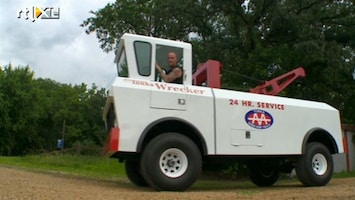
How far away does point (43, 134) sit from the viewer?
217 ft

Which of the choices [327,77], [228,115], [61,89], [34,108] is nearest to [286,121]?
[228,115]

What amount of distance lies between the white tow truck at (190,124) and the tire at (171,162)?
18 millimetres

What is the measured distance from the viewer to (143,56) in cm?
946

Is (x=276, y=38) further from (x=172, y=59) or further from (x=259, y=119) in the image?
(x=172, y=59)

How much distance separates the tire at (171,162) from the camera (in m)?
8.73

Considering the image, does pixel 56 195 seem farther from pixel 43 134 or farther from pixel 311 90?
pixel 43 134

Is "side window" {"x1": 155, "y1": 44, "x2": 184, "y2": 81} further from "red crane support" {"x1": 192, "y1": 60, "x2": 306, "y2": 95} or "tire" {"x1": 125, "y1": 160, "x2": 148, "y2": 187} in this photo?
"tire" {"x1": 125, "y1": 160, "x2": 148, "y2": 187}

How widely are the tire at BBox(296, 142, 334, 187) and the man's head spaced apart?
3.68 m

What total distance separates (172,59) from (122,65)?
1.06m

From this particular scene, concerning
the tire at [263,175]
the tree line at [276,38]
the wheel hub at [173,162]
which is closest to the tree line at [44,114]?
the tree line at [276,38]

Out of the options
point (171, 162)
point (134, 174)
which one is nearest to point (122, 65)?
point (171, 162)

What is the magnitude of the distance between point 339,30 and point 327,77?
3.00 m

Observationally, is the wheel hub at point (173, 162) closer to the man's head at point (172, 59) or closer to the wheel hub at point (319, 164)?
the man's head at point (172, 59)

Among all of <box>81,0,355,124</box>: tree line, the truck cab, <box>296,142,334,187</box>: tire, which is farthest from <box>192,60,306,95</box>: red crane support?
<box>81,0,355,124</box>: tree line
